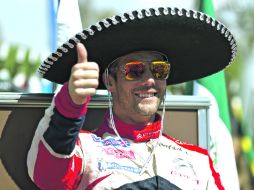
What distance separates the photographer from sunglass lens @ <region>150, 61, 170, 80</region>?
139 inches

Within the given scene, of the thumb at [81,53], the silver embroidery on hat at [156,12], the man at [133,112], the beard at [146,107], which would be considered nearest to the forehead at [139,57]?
the man at [133,112]

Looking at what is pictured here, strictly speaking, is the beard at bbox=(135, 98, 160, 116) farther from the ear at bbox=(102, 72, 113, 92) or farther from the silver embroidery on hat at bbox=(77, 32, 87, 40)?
the silver embroidery on hat at bbox=(77, 32, 87, 40)

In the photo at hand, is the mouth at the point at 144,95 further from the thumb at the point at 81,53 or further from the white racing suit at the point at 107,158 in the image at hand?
the thumb at the point at 81,53

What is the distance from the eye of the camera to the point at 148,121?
362cm

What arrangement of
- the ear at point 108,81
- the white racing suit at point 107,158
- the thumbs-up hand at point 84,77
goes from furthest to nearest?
the ear at point 108,81
the white racing suit at point 107,158
the thumbs-up hand at point 84,77

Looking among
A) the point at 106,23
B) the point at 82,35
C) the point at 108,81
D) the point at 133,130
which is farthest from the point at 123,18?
the point at 133,130

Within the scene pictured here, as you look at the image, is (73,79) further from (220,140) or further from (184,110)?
(220,140)

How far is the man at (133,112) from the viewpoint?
327cm

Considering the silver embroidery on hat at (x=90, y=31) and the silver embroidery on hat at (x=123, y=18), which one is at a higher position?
the silver embroidery on hat at (x=123, y=18)

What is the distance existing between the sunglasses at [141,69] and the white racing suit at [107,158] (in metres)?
0.24

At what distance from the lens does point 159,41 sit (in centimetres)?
363

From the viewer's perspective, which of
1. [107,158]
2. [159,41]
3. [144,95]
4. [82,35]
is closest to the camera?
[82,35]

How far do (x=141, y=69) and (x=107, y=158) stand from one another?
46 centimetres

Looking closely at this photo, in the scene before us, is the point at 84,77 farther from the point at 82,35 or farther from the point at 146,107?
the point at 146,107
